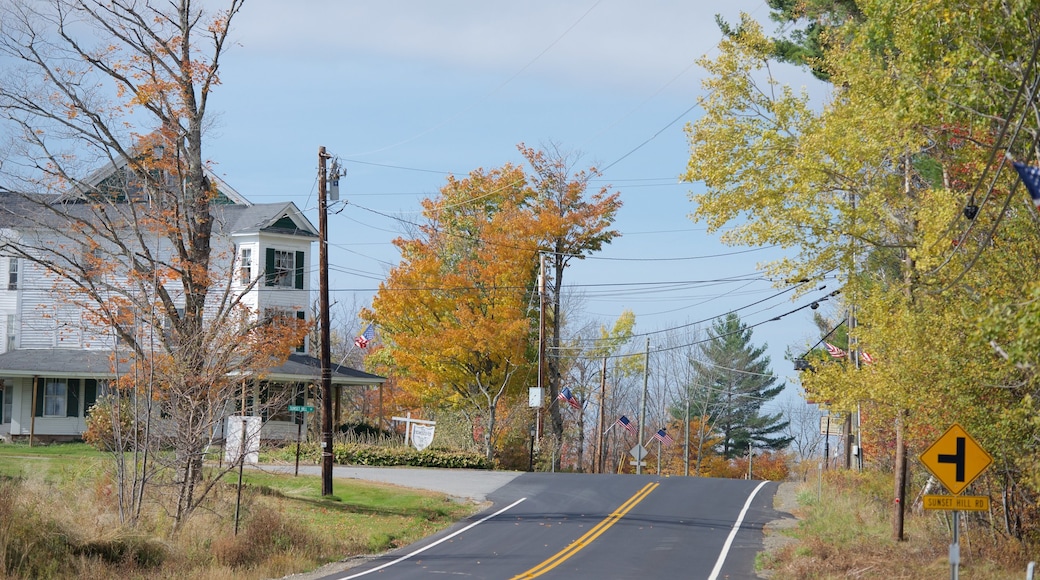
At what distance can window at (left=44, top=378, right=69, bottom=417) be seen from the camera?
144 feet

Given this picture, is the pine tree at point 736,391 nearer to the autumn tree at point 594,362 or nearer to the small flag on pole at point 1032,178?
the autumn tree at point 594,362

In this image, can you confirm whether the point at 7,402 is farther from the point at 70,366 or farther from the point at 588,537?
the point at 588,537

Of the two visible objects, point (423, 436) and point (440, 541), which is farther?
point (423, 436)

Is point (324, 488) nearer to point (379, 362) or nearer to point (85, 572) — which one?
point (85, 572)

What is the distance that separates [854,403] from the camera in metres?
23.5

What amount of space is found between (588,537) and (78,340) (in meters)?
29.1

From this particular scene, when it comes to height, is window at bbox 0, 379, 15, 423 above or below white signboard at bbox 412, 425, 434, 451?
above

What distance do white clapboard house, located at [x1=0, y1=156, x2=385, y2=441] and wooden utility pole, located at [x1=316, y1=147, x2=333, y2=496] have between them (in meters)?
12.2

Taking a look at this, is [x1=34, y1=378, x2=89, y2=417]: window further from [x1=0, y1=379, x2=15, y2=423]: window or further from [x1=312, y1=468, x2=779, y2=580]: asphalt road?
[x1=312, y1=468, x2=779, y2=580]: asphalt road

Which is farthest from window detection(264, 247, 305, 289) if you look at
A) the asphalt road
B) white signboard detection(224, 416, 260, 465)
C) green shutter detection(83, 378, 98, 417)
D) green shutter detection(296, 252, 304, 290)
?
white signboard detection(224, 416, 260, 465)

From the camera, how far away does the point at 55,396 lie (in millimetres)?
44125

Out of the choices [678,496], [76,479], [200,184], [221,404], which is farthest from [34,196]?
[678,496]

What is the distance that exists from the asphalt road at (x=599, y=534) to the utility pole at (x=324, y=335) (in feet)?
14.5

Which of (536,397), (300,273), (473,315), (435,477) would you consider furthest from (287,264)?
(435,477)
